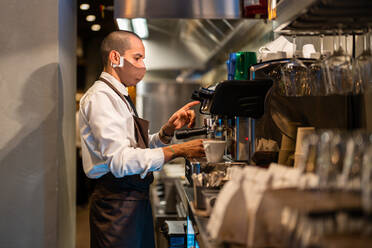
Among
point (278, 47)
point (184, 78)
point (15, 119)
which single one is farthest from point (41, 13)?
point (184, 78)

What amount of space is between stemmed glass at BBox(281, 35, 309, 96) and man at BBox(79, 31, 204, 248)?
0.55 meters

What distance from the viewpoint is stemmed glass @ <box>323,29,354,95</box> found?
1572mm

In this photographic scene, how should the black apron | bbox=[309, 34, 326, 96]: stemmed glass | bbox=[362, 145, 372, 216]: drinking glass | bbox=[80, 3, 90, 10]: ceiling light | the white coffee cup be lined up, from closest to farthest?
bbox=[362, 145, 372, 216]: drinking glass
bbox=[309, 34, 326, 96]: stemmed glass
the white coffee cup
the black apron
bbox=[80, 3, 90, 10]: ceiling light

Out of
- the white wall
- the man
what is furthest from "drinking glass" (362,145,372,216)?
the white wall

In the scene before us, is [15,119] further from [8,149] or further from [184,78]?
[184,78]

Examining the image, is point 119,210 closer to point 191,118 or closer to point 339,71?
point 191,118

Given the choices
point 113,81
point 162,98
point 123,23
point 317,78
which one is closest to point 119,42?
point 113,81

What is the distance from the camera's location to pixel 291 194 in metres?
1.02

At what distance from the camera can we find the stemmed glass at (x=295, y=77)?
5.99 ft

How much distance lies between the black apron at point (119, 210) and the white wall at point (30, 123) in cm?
60

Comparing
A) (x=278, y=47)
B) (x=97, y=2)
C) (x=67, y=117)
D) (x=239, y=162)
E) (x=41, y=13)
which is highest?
(x=97, y=2)

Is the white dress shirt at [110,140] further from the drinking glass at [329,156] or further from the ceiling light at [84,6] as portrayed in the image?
the ceiling light at [84,6]

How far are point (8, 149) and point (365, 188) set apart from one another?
7.71 ft

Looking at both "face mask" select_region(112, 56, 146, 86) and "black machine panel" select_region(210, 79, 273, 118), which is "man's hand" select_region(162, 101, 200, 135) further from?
"black machine panel" select_region(210, 79, 273, 118)
